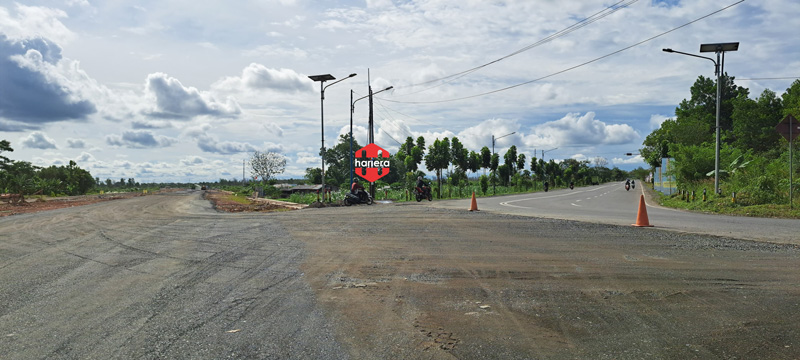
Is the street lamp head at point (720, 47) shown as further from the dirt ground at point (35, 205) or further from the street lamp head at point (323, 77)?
the dirt ground at point (35, 205)

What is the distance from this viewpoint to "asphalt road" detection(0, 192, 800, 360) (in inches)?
178

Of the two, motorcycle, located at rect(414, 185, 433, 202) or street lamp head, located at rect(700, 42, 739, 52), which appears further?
motorcycle, located at rect(414, 185, 433, 202)

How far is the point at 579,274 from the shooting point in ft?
24.2

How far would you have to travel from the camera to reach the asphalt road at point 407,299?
14.8 ft

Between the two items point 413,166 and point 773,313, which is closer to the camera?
point 773,313

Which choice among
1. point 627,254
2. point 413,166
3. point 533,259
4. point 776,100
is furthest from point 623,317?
point 776,100

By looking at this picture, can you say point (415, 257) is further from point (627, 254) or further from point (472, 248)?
point (627, 254)

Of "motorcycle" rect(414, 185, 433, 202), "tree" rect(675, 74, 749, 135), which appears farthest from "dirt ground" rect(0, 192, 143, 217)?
"tree" rect(675, 74, 749, 135)

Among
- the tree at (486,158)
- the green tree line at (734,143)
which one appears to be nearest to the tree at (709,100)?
the green tree line at (734,143)

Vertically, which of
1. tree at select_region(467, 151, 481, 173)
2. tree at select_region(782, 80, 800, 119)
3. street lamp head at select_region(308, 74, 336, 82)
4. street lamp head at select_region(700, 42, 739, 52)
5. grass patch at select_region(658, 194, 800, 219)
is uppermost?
tree at select_region(782, 80, 800, 119)

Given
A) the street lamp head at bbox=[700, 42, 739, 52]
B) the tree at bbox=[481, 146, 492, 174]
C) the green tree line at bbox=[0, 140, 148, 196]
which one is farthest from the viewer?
the tree at bbox=[481, 146, 492, 174]

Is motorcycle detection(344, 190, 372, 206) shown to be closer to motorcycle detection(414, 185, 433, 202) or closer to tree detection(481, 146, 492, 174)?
motorcycle detection(414, 185, 433, 202)

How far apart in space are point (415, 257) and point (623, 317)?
427 cm

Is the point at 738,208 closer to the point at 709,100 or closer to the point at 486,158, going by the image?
the point at 486,158
